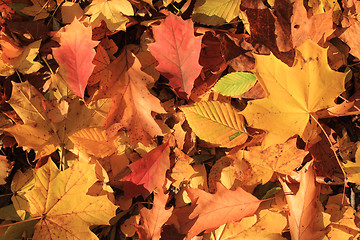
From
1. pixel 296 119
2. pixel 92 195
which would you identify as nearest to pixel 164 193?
pixel 92 195

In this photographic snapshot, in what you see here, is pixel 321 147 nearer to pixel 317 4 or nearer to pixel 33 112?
pixel 317 4

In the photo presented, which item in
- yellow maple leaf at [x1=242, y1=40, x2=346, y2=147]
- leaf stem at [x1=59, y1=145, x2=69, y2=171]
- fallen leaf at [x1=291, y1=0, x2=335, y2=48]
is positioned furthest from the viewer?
leaf stem at [x1=59, y1=145, x2=69, y2=171]

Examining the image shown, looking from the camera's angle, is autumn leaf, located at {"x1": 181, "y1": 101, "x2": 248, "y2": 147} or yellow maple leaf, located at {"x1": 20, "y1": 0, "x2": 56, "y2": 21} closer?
autumn leaf, located at {"x1": 181, "y1": 101, "x2": 248, "y2": 147}

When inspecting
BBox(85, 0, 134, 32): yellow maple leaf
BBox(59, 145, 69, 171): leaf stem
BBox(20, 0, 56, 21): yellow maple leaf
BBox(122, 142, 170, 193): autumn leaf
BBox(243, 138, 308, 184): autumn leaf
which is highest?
BBox(85, 0, 134, 32): yellow maple leaf

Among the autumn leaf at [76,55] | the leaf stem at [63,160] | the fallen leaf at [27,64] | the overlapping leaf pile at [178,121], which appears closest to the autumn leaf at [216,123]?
the overlapping leaf pile at [178,121]

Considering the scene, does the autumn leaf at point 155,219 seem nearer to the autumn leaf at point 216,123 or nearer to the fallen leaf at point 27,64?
the autumn leaf at point 216,123

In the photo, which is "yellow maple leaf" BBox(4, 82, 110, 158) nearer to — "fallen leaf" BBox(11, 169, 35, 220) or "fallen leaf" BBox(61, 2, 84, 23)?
"fallen leaf" BBox(11, 169, 35, 220)

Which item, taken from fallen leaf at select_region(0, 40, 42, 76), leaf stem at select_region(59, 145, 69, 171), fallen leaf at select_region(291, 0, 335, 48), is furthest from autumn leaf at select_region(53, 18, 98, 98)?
fallen leaf at select_region(291, 0, 335, 48)

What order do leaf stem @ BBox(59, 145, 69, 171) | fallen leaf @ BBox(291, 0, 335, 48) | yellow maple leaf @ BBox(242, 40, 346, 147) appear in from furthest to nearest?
leaf stem @ BBox(59, 145, 69, 171)
fallen leaf @ BBox(291, 0, 335, 48)
yellow maple leaf @ BBox(242, 40, 346, 147)
